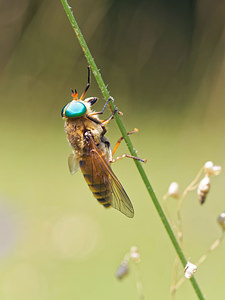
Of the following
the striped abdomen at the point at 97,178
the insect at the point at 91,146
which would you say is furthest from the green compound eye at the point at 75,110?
Answer: the striped abdomen at the point at 97,178

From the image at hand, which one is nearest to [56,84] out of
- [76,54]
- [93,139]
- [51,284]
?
[76,54]

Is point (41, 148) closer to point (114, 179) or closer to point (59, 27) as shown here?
point (59, 27)

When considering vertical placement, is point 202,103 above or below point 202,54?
below

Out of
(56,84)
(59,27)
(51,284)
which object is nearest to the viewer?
(51,284)

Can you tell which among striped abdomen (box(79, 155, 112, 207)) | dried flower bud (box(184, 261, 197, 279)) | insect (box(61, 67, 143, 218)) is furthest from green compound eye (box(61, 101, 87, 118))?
dried flower bud (box(184, 261, 197, 279))

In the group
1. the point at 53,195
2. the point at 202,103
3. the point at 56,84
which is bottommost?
the point at 53,195

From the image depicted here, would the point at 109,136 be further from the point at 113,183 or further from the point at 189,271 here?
the point at 189,271
